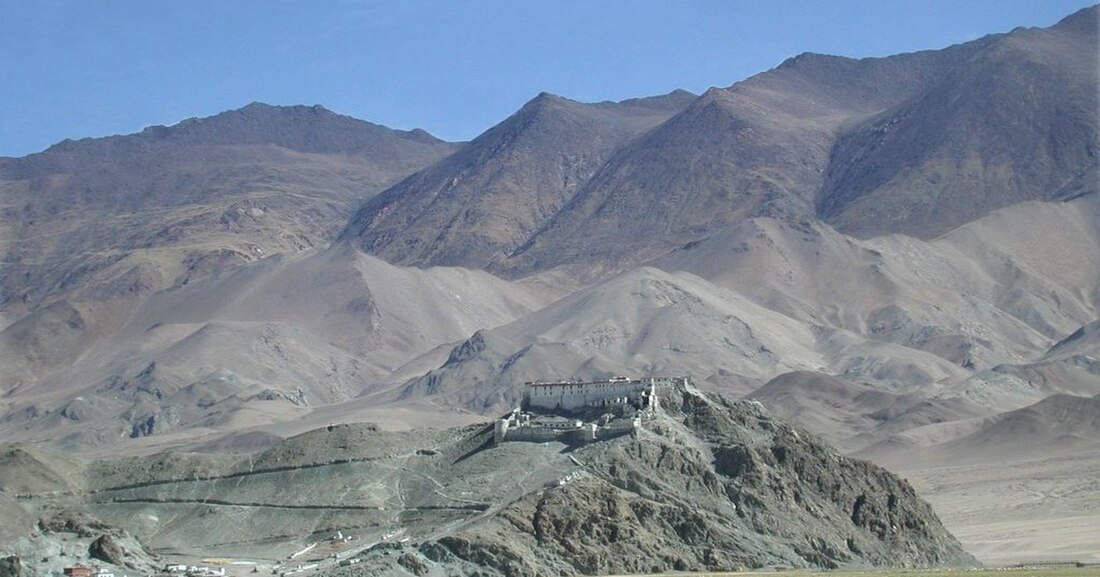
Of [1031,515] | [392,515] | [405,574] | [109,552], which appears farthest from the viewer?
[1031,515]

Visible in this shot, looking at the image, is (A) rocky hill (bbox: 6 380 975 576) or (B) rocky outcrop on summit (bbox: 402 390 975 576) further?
(A) rocky hill (bbox: 6 380 975 576)

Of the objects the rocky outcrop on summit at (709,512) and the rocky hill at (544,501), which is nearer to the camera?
the rocky outcrop on summit at (709,512)

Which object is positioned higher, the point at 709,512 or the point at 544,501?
the point at 544,501

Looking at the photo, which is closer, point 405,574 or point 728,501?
point 405,574

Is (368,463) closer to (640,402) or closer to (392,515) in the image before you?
(392,515)

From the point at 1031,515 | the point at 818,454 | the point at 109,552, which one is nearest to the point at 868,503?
the point at 818,454

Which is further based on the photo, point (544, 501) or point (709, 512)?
point (709, 512)

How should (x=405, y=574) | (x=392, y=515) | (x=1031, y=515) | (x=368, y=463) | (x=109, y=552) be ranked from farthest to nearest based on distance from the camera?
1. (x=1031, y=515)
2. (x=368, y=463)
3. (x=392, y=515)
4. (x=109, y=552)
5. (x=405, y=574)

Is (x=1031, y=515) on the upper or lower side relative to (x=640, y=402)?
lower
